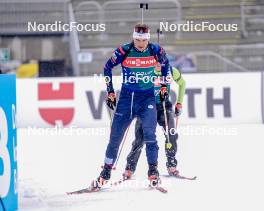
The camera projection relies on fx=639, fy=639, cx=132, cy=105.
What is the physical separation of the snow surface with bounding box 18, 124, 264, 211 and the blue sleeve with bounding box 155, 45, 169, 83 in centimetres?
124

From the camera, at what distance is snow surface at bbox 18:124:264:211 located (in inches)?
239

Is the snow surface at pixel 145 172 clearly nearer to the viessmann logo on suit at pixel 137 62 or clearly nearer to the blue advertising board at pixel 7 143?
the blue advertising board at pixel 7 143

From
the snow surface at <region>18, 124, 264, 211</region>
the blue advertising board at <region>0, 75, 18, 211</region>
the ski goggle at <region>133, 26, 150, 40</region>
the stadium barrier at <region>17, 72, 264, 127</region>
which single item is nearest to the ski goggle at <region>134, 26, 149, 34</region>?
the ski goggle at <region>133, 26, 150, 40</region>

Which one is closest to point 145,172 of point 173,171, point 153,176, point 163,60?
point 173,171

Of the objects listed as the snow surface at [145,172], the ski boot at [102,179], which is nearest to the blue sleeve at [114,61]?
the ski boot at [102,179]

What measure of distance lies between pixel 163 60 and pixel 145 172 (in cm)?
177

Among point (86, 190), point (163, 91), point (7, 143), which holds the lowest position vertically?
point (86, 190)

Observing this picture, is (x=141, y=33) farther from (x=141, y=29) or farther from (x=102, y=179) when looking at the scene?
(x=102, y=179)

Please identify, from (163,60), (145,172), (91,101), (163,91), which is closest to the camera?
(163,60)

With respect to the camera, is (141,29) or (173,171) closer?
(141,29)

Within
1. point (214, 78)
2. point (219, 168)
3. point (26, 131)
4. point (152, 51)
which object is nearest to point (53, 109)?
point (26, 131)

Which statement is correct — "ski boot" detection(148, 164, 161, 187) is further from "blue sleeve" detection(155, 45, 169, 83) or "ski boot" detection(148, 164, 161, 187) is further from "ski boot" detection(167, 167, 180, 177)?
"blue sleeve" detection(155, 45, 169, 83)

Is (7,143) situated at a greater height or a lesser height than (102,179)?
greater

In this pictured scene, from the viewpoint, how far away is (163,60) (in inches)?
269
